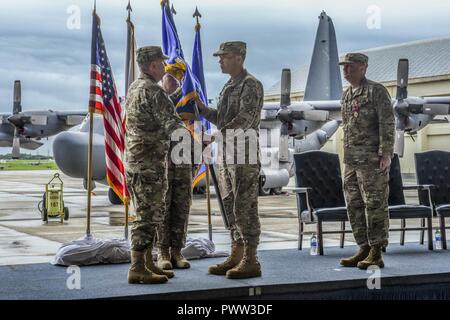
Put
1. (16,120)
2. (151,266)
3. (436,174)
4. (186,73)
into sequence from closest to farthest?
1. (151,266)
2. (186,73)
3. (436,174)
4. (16,120)

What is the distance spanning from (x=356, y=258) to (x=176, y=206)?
176 centimetres

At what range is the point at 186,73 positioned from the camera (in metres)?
6.44

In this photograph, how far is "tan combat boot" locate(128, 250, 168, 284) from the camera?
5305mm

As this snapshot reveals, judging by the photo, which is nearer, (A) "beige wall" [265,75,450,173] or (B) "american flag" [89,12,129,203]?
(B) "american flag" [89,12,129,203]

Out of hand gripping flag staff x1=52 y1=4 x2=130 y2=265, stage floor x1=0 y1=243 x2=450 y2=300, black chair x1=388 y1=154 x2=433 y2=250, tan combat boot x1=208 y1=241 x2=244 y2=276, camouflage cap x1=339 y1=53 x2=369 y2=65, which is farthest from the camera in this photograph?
black chair x1=388 y1=154 x2=433 y2=250

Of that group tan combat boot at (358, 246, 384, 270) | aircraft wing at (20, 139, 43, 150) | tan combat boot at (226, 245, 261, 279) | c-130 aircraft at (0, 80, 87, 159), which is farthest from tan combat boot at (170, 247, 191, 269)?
aircraft wing at (20, 139, 43, 150)

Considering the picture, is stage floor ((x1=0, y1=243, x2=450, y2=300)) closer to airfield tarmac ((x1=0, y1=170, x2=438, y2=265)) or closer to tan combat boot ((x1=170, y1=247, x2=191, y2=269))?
tan combat boot ((x1=170, y1=247, x2=191, y2=269))

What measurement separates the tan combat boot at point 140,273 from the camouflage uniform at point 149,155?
80 millimetres

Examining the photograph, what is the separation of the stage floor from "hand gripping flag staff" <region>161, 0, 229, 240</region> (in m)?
0.74

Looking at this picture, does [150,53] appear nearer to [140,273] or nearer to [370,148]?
[140,273]

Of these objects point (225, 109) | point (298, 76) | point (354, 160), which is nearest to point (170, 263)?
point (225, 109)

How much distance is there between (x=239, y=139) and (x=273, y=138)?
617 inches

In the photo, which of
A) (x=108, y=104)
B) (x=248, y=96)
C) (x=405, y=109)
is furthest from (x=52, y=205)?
(x=405, y=109)

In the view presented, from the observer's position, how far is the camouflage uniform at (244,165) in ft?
18.4
